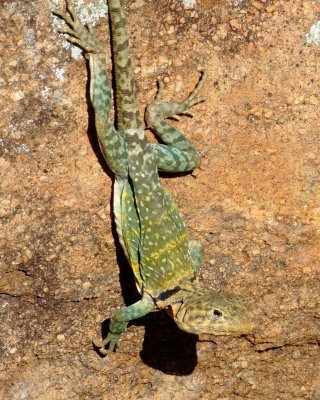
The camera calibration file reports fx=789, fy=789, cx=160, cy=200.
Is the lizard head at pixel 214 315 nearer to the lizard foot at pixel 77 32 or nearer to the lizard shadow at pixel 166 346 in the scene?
the lizard shadow at pixel 166 346

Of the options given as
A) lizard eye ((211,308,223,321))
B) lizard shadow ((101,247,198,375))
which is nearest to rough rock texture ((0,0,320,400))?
lizard shadow ((101,247,198,375))

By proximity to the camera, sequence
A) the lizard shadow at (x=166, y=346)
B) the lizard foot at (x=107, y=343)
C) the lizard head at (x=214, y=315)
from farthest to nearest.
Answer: the lizard shadow at (x=166, y=346), the lizard foot at (x=107, y=343), the lizard head at (x=214, y=315)

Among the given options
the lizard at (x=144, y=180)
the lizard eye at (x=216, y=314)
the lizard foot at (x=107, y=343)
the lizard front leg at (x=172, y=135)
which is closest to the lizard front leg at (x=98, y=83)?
the lizard at (x=144, y=180)

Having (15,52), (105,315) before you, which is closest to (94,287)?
(105,315)

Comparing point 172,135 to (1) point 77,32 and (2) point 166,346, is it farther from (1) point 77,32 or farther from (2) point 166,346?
(2) point 166,346

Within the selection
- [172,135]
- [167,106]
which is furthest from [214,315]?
[167,106]

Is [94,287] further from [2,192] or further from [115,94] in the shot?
[115,94]

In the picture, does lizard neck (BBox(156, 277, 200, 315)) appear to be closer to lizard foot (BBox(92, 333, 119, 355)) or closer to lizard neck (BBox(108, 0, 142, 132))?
lizard foot (BBox(92, 333, 119, 355))
